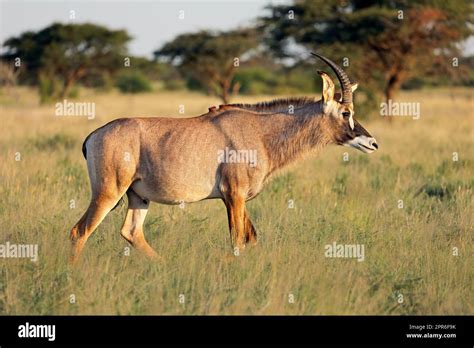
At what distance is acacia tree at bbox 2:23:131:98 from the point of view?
39.1 metres

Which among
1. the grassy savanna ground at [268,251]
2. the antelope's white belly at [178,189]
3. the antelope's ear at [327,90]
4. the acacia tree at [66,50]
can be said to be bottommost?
the acacia tree at [66,50]

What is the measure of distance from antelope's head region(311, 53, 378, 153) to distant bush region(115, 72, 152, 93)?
142ft

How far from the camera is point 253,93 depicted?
5184 cm

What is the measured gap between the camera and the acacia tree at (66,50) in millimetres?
39062

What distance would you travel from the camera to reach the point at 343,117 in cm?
828

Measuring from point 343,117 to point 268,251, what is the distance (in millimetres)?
1742

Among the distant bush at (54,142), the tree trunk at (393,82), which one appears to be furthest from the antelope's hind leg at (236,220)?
the tree trunk at (393,82)

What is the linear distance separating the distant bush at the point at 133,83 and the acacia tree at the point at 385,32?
2491 centimetres

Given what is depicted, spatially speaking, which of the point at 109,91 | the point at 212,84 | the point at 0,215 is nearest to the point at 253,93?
the point at 109,91

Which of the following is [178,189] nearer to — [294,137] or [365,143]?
[294,137]

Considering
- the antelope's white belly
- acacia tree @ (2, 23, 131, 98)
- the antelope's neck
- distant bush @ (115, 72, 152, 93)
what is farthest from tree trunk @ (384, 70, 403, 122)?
→ distant bush @ (115, 72, 152, 93)

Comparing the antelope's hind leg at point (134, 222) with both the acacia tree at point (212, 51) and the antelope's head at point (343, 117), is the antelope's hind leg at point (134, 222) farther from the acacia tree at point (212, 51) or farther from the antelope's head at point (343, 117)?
the acacia tree at point (212, 51)

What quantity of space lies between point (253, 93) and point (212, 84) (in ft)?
45.5

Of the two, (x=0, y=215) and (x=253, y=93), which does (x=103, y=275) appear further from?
(x=253, y=93)
